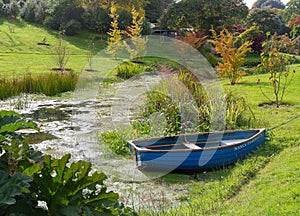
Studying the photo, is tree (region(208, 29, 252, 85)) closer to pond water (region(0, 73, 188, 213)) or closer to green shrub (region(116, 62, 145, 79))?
pond water (region(0, 73, 188, 213))

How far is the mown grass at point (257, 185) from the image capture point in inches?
176

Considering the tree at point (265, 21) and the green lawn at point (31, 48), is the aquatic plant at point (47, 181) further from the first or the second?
the tree at point (265, 21)

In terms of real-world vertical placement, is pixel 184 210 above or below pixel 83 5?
below

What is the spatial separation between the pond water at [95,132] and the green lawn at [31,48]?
3.79 meters

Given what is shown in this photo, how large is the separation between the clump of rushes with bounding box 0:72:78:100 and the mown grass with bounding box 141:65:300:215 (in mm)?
8298

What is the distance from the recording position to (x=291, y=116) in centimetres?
936

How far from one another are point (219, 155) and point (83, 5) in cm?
3101

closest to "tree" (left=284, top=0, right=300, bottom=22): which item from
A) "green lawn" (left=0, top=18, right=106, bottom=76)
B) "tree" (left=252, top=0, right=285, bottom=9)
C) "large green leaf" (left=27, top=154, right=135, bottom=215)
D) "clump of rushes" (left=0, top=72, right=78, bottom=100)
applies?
"green lawn" (left=0, top=18, right=106, bottom=76)

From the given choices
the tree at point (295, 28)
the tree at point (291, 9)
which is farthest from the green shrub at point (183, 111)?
the tree at point (291, 9)

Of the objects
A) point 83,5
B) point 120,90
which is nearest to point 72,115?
point 120,90

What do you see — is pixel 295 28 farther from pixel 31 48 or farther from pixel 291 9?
pixel 291 9

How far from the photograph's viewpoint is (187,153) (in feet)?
20.0

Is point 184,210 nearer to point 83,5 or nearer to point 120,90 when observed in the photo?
point 120,90

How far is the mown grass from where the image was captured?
447 cm
